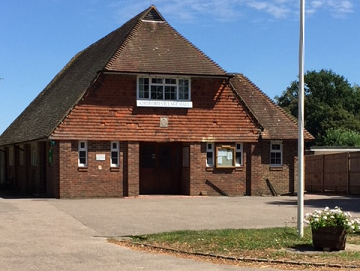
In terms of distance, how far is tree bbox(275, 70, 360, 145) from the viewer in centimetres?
8231

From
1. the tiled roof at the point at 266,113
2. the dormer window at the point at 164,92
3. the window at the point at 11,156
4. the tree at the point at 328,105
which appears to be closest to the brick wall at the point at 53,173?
the dormer window at the point at 164,92

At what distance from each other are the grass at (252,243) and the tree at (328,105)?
67859 mm

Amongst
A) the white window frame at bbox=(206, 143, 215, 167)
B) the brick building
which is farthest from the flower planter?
the white window frame at bbox=(206, 143, 215, 167)

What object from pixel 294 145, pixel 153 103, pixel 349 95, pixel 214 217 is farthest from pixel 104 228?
pixel 349 95

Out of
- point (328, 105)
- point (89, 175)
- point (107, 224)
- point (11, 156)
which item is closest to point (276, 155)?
point (89, 175)

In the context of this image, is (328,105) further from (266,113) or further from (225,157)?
(225,157)

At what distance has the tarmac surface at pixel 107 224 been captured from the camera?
37.7 feet

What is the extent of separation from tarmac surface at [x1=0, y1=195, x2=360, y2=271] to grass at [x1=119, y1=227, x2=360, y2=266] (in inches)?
37.0

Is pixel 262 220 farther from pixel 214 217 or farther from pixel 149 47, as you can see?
pixel 149 47

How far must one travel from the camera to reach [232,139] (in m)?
31.5

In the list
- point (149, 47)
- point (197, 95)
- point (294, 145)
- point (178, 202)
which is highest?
point (149, 47)

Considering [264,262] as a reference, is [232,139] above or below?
above

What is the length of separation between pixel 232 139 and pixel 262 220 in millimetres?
12884

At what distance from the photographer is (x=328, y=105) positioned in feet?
282
